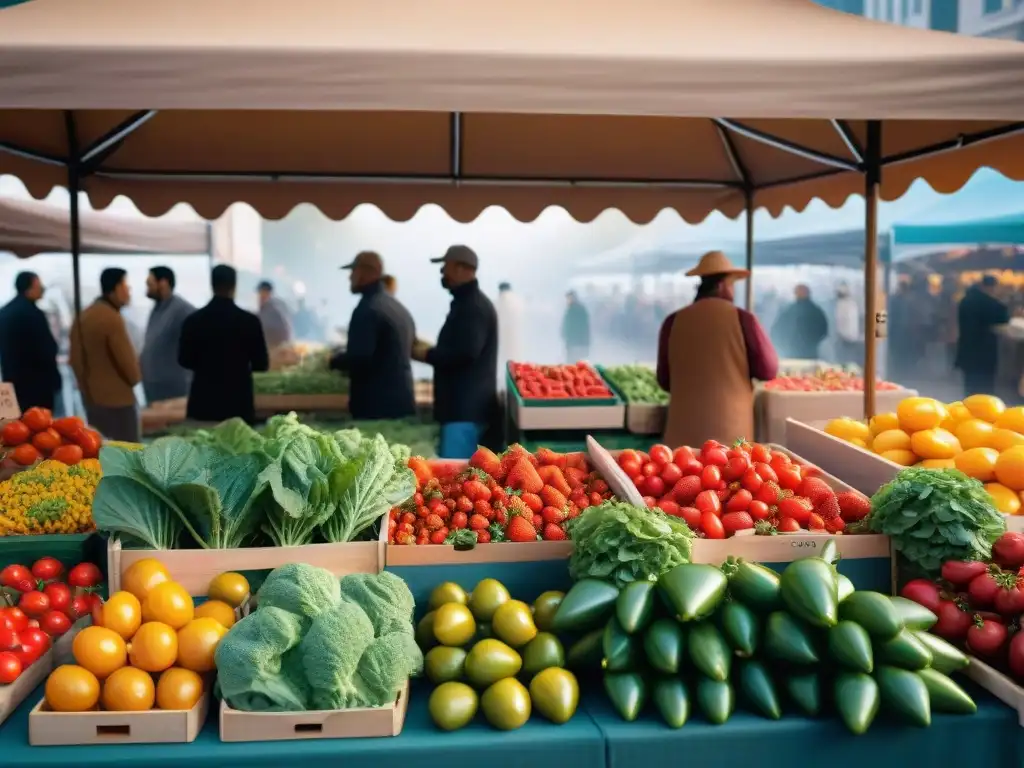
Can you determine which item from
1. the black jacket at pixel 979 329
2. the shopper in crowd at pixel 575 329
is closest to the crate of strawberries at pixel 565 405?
the black jacket at pixel 979 329

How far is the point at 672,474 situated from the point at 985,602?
0.98 meters

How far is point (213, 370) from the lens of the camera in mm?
5293

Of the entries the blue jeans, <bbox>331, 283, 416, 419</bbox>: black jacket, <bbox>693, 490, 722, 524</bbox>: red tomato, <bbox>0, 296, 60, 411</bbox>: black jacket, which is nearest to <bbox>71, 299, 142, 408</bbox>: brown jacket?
<bbox>0, 296, 60, 411</bbox>: black jacket

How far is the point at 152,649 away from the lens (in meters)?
1.88

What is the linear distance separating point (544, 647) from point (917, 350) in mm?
13284

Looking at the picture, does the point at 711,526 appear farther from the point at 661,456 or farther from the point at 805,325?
the point at 805,325

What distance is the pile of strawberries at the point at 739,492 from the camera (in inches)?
99.8

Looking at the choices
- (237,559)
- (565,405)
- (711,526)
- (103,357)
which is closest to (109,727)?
(237,559)

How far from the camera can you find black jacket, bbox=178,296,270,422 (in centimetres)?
521

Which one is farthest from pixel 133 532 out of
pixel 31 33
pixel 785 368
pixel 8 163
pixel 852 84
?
pixel 785 368

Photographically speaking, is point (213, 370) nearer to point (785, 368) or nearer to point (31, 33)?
point (31, 33)

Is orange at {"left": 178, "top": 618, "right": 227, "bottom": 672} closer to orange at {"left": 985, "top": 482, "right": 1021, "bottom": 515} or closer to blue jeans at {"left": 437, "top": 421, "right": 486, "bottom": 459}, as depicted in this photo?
orange at {"left": 985, "top": 482, "right": 1021, "bottom": 515}

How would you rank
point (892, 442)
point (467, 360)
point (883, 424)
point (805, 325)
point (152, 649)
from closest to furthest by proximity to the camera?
point (152, 649), point (892, 442), point (883, 424), point (467, 360), point (805, 325)

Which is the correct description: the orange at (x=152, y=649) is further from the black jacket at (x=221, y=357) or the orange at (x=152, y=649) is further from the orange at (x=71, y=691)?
the black jacket at (x=221, y=357)
